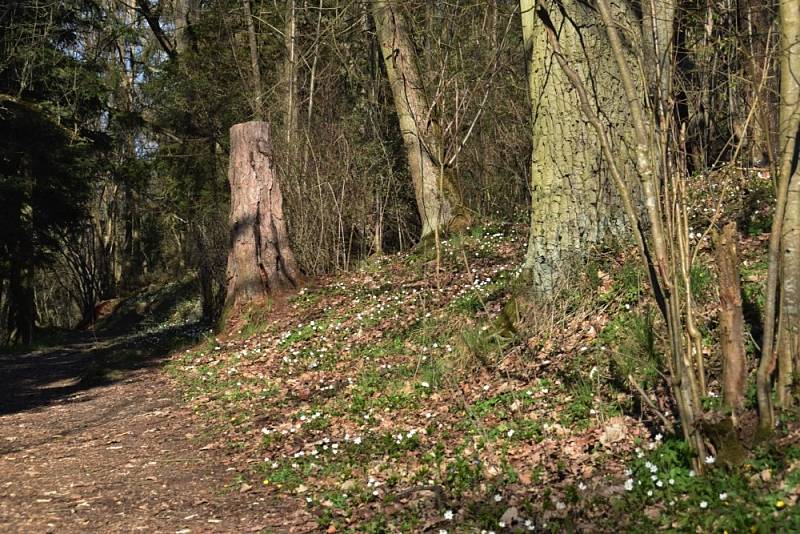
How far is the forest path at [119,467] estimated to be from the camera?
530 centimetres

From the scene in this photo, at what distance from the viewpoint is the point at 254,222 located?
12859 millimetres

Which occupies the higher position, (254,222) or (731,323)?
(254,222)

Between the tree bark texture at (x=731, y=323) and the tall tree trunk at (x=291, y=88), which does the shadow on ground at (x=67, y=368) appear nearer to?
the tall tree trunk at (x=291, y=88)

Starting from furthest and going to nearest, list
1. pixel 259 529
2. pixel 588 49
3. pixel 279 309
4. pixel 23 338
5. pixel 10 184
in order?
1. pixel 23 338
2. pixel 10 184
3. pixel 279 309
4. pixel 588 49
5. pixel 259 529

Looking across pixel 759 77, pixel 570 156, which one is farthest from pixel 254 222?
pixel 759 77

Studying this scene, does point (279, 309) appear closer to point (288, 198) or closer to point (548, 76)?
point (288, 198)

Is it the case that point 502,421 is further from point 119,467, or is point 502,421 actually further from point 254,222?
point 254,222

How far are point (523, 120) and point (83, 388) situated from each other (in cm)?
819

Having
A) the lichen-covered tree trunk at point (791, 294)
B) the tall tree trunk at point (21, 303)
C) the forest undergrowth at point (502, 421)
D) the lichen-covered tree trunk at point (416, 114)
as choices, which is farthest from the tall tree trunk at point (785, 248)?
the tall tree trunk at point (21, 303)

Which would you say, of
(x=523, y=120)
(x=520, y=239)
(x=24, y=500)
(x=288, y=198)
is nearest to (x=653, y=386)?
(x=24, y=500)

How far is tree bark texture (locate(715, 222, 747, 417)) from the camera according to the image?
4.22 meters

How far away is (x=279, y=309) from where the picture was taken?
41.3 feet

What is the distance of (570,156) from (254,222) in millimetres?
6976

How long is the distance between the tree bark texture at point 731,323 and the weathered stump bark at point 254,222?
9.42 m
